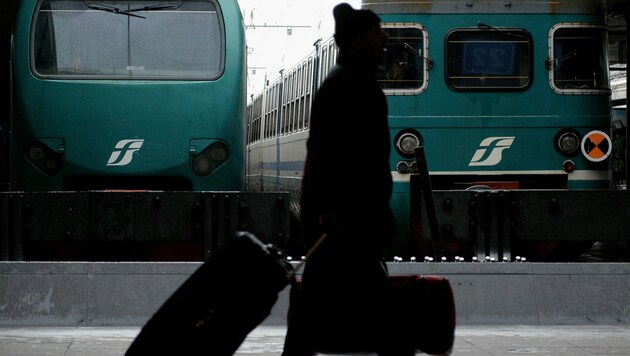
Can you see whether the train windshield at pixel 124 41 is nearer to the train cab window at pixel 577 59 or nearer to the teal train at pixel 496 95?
the teal train at pixel 496 95

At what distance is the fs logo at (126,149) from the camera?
1162 cm

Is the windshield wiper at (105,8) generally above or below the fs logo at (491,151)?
above

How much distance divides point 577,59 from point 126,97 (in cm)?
495

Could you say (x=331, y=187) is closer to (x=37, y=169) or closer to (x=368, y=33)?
(x=368, y=33)

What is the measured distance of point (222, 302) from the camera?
5152 millimetres

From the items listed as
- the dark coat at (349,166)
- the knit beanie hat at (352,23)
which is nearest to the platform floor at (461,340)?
the dark coat at (349,166)

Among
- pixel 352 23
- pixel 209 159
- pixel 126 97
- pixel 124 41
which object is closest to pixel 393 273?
pixel 209 159

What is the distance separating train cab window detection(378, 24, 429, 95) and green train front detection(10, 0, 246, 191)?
2.17m

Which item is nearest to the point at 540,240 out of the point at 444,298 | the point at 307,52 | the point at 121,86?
the point at 121,86

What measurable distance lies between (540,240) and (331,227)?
19.2 feet

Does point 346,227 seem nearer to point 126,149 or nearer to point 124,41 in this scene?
point 126,149

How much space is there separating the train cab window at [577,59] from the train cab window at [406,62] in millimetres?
1365

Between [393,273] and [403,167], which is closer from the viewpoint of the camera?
[393,273]

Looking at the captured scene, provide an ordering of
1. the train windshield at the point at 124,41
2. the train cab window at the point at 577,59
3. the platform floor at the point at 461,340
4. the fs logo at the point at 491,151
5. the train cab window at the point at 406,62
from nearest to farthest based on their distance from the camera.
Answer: the platform floor at the point at 461,340, the train windshield at the point at 124,41, the fs logo at the point at 491,151, the train cab window at the point at 577,59, the train cab window at the point at 406,62
